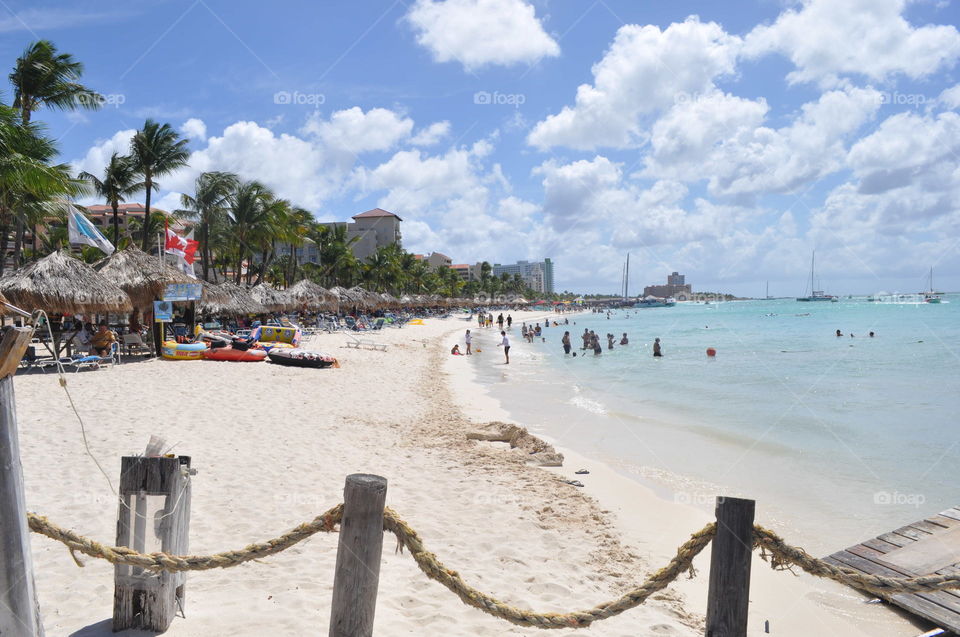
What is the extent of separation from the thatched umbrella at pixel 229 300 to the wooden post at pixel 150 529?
1904 centimetres

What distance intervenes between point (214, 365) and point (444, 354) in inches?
489

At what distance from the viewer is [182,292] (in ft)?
51.8

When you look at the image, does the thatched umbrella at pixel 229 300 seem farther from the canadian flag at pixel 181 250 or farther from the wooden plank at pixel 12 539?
the wooden plank at pixel 12 539

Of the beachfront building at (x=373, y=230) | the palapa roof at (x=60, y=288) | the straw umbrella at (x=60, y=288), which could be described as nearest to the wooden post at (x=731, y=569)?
the straw umbrella at (x=60, y=288)

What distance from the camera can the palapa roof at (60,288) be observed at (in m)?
12.5

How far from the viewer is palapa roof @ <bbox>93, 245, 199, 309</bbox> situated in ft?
49.9

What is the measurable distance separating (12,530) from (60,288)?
13352mm

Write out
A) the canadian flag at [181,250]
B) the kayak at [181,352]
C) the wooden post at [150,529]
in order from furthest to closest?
the canadian flag at [181,250] → the kayak at [181,352] → the wooden post at [150,529]

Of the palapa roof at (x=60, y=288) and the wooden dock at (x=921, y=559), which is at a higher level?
the palapa roof at (x=60, y=288)

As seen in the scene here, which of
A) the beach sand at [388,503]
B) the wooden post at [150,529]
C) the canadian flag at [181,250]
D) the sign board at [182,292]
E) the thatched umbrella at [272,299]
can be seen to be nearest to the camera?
the wooden post at [150,529]

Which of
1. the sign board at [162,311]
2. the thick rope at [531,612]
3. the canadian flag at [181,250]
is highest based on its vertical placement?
the canadian flag at [181,250]

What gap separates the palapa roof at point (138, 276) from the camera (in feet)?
49.9

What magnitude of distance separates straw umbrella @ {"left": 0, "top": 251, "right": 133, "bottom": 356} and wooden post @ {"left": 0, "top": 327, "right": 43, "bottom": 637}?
1279 centimetres

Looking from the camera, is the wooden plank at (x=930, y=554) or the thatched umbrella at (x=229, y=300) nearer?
the wooden plank at (x=930, y=554)
